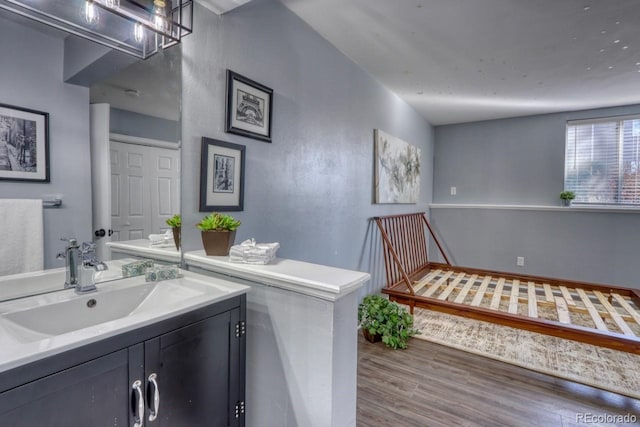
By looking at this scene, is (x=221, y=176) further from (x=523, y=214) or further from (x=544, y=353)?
(x=523, y=214)

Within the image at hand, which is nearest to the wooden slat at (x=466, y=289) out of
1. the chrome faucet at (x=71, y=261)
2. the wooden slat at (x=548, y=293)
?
the wooden slat at (x=548, y=293)

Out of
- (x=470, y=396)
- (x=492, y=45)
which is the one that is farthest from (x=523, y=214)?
(x=470, y=396)

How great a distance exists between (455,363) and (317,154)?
174 cm

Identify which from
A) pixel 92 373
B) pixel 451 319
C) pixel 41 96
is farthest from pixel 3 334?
pixel 451 319

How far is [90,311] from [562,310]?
3.23 m

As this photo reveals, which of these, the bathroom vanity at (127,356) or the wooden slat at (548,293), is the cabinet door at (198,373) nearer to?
the bathroom vanity at (127,356)

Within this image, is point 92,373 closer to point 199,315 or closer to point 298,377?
point 199,315

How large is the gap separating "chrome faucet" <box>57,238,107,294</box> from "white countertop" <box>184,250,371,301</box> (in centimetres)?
38

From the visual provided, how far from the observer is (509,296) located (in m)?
3.04

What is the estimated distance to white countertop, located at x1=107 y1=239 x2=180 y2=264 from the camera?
128 centimetres

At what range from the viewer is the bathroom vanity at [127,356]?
684 millimetres

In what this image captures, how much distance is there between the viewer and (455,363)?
6.95 ft

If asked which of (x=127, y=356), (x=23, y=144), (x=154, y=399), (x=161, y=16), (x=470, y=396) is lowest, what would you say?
(x=470, y=396)

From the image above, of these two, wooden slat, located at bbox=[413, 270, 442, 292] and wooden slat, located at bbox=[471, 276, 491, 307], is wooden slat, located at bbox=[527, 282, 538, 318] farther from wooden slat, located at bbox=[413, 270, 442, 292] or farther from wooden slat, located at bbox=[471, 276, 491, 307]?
wooden slat, located at bbox=[413, 270, 442, 292]
